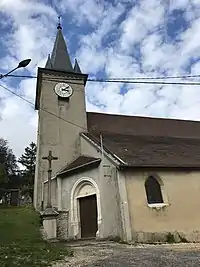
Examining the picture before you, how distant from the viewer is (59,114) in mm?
20562

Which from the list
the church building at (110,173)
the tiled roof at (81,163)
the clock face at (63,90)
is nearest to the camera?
the church building at (110,173)

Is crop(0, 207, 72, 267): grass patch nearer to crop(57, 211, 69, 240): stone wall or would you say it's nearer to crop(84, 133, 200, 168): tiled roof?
crop(57, 211, 69, 240): stone wall

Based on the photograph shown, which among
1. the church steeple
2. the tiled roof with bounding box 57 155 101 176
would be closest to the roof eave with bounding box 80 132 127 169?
the tiled roof with bounding box 57 155 101 176

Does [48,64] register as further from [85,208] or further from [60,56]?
[85,208]

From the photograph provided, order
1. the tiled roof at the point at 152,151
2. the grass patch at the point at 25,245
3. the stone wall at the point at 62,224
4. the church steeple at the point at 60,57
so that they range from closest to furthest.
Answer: the grass patch at the point at 25,245 → the tiled roof at the point at 152,151 → the stone wall at the point at 62,224 → the church steeple at the point at 60,57

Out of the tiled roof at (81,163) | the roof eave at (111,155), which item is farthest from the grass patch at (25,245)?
the roof eave at (111,155)

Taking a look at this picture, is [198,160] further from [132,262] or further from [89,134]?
[132,262]

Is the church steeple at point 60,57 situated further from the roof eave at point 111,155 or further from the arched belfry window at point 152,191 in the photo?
the arched belfry window at point 152,191

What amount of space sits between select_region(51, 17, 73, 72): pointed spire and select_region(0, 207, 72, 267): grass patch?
1222 cm

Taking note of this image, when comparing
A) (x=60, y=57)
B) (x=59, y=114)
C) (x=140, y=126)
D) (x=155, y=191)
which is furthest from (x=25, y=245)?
(x=60, y=57)

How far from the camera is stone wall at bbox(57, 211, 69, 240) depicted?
1534 cm

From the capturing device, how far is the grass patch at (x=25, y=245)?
6781mm

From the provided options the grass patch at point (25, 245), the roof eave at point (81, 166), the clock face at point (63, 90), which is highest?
the clock face at point (63, 90)

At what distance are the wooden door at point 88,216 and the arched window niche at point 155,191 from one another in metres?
3.38
